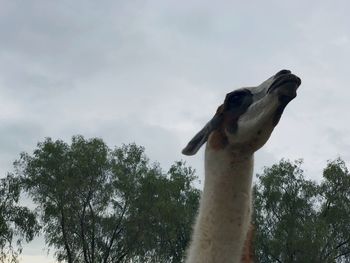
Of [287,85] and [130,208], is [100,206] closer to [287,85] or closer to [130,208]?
[130,208]

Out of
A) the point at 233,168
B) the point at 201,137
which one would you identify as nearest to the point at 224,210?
the point at 233,168

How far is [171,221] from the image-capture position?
30.5 meters

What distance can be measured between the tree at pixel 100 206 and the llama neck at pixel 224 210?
2644 centimetres

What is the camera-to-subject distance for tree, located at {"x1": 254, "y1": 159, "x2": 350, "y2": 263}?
2841cm

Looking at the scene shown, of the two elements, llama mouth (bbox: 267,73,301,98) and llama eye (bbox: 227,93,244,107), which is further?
llama eye (bbox: 227,93,244,107)

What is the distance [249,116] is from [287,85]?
36 centimetres

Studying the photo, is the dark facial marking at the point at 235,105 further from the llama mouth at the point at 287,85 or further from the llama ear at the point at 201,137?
the llama mouth at the point at 287,85

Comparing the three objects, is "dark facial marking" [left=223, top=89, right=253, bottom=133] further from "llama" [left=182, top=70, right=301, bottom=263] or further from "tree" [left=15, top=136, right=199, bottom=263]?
"tree" [left=15, top=136, right=199, bottom=263]

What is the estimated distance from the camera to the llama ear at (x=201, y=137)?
4.32 metres

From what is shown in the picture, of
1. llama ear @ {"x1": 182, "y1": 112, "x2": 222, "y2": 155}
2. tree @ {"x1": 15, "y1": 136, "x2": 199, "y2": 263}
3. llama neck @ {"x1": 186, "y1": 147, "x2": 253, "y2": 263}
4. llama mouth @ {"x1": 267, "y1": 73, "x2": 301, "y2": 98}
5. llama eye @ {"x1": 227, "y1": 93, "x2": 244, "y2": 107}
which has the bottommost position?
llama neck @ {"x1": 186, "y1": 147, "x2": 253, "y2": 263}

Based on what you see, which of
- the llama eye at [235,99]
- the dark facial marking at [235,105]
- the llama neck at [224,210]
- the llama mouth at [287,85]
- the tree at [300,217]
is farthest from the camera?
the tree at [300,217]

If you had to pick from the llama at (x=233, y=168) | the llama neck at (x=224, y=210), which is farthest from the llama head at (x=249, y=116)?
the llama neck at (x=224, y=210)

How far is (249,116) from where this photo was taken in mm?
4180

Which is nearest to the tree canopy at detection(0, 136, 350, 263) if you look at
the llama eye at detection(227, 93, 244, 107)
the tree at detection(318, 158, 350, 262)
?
the tree at detection(318, 158, 350, 262)
